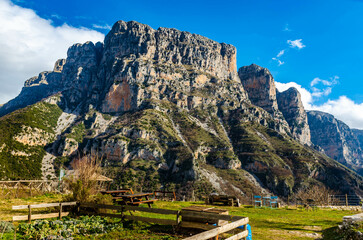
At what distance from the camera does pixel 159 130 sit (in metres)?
123

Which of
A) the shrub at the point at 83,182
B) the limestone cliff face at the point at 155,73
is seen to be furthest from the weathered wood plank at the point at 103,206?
the limestone cliff face at the point at 155,73

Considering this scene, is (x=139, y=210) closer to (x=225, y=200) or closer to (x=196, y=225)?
(x=196, y=225)

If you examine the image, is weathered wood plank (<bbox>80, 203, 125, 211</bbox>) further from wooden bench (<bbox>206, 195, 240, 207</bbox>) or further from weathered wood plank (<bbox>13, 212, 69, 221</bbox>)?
wooden bench (<bbox>206, 195, 240, 207</bbox>)

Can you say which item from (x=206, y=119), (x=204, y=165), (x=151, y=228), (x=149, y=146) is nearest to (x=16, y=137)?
(x=149, y=146)

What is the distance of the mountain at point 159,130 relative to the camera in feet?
333

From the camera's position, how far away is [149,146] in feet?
366

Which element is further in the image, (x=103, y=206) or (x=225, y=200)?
(x=225, y=200)

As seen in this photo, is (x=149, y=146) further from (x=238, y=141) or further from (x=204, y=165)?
(x=238, y=141)

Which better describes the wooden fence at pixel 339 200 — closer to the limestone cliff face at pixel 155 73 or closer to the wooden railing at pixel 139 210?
the wooden railing at pixel 139 210

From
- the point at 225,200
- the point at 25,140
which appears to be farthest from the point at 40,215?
the point at 25,140

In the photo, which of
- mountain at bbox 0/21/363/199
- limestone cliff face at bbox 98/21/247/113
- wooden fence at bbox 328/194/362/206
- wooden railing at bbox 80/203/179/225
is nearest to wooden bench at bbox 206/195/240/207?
wooden fence at bbox 328/194/362/206

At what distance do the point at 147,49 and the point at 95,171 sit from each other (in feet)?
581

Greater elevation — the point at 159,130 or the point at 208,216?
the point at 159,130

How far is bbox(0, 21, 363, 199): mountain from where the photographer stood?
3999 inches
